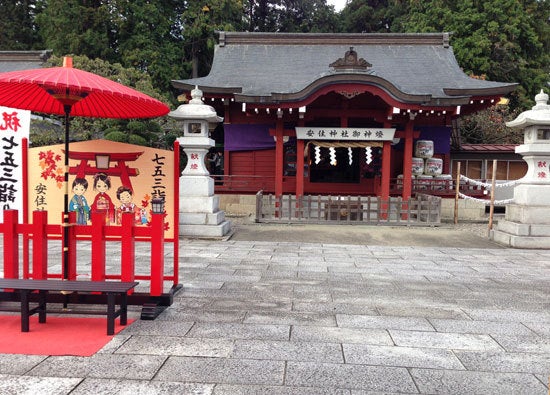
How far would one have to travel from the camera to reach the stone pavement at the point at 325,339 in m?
2.61

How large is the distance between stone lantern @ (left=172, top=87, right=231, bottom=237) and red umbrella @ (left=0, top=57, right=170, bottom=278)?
4399mm

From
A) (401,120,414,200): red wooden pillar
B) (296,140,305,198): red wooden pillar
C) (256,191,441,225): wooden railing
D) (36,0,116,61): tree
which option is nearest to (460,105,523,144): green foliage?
(401,120,414,200): red wooden pillar

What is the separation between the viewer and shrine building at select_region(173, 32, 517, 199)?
12148 mm

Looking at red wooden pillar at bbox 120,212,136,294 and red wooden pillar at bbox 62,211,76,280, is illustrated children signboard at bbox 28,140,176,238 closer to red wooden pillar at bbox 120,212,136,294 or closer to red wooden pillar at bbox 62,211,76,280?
red wooden pillar at bbox 62,211,76,280

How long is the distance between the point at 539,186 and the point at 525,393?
6.97 meters

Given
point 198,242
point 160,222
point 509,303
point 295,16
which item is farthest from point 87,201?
point 295,16

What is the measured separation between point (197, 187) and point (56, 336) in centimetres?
579

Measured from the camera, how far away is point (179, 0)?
84.6ft

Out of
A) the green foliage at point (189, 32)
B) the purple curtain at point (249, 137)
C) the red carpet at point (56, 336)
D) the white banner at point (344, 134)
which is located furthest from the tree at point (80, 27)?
the red carpet at point (56, 336)

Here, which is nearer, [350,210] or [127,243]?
[127,243]

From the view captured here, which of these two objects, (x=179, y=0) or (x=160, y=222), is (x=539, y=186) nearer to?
(x=160, y=222)

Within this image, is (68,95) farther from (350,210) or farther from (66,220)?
(350,210)

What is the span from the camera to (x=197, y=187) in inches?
352

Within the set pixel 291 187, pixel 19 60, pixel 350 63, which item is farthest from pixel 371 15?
pixel 19 60
